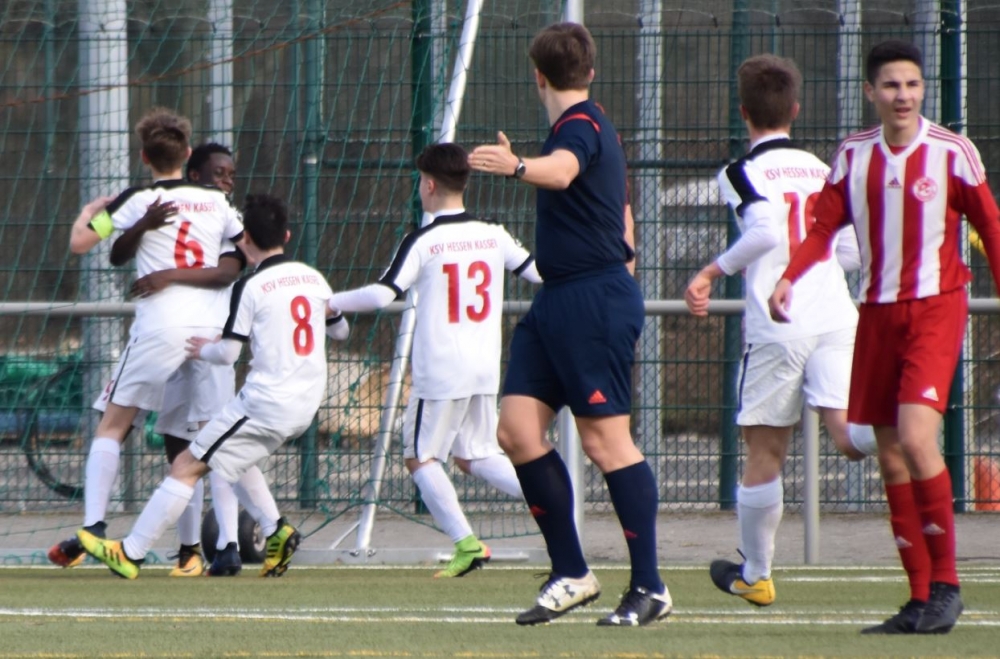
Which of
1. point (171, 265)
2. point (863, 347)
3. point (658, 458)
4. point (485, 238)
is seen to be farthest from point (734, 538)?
point (863, 347)

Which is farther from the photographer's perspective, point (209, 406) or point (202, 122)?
point (202, 122)

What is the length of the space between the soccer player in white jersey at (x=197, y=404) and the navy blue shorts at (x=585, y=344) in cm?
285

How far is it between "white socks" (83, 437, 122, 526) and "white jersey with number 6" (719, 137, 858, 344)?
313 centimetres

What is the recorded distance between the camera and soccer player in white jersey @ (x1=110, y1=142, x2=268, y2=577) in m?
7.77

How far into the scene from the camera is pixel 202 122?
9836 millimetres

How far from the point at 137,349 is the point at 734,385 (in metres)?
3.69

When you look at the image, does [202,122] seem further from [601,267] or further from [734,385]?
[601,267]

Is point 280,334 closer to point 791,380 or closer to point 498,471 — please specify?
point 498,471

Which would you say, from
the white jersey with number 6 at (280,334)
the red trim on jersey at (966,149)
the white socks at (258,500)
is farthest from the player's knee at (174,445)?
the red trim on jersey at (966,149)

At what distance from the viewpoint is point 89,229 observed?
25.2ft

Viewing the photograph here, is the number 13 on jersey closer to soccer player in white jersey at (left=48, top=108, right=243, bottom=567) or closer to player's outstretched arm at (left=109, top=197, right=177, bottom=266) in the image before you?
soccer player in white jersey at (left=48, top=108, right=243, bottom=567)

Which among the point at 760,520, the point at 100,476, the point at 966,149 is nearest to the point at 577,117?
the point at 966,149

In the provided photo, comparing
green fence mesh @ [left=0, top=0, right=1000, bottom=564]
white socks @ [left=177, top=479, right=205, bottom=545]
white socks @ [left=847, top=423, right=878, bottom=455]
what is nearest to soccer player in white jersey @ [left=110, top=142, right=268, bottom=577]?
white socks @ [left=177, top=479, right=205, bottom=545]

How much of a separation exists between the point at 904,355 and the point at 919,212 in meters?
0.42
